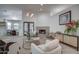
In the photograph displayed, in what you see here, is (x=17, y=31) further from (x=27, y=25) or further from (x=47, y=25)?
(x=47, y=25)

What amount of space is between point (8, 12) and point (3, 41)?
739 mm

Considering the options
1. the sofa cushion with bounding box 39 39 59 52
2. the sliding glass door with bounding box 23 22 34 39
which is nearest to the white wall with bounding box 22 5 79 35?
the sliding glass door with bounding box 23 22 34 39

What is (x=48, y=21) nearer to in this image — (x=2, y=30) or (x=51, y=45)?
(x=51, y=45)

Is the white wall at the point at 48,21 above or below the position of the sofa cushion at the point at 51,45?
above

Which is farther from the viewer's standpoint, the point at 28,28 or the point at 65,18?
the point at 28,28

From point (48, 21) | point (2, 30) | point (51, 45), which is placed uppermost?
point (48, 21)

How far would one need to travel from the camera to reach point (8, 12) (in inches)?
105

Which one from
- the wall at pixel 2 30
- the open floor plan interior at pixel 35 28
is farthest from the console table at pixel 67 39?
the wall at pixel 2 30

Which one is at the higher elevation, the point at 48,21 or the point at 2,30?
the point at 48,21

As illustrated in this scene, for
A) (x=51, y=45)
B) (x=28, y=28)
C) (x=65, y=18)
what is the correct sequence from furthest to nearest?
(x=28, y=28), (x=65, y=18), (x=51, y=45)

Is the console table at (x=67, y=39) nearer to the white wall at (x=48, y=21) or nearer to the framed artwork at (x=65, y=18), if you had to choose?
the white wall at (x=48, y=21)

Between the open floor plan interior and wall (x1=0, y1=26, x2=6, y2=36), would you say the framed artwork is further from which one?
wall (x1=0, y1=26, x2=6, y2=36)

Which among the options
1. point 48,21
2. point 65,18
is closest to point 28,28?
point 48,21

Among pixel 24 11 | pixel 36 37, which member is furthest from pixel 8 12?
pixel 36 37
